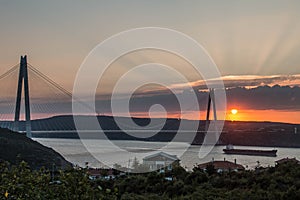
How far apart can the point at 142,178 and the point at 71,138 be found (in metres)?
16.2

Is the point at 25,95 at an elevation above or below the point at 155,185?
above

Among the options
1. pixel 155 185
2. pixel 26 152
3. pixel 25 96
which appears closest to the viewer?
pixel 155 185

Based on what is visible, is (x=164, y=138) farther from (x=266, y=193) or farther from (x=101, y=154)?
(x=266, y=193)

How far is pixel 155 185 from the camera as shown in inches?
339

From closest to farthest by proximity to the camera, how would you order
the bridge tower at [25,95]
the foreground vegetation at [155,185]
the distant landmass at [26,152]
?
1. the foreground vegetation at [155,185]
2. the distant landmass at [26,152]
3. the bridge tower at [25,95]

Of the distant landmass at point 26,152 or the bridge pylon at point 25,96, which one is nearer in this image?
the distant landmass at point 26,152

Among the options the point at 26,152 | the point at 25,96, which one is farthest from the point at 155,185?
the point at 25,96

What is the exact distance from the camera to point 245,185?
26.7ft

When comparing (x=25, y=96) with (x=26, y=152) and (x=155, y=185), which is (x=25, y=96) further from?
(x=155, y=185)

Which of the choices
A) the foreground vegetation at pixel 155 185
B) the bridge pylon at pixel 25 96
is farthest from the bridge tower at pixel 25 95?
the foreground vegetation at pixel 155 185

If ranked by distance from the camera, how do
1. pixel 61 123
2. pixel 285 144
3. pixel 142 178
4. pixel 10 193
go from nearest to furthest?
pixel 10 193 < pixel 142 178 < pixel 61 123 < pixel 285 144

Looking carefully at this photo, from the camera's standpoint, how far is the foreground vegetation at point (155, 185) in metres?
3.09

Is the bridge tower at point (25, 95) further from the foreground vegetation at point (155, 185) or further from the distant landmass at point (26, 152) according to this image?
the foreground vegetation at point (155, 185)

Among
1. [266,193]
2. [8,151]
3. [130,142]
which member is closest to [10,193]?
[266,193]
